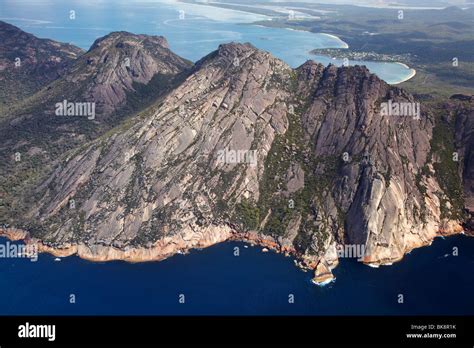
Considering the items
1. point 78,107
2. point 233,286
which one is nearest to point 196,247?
point 233,286

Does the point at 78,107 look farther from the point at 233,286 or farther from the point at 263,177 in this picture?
the point at 233,286

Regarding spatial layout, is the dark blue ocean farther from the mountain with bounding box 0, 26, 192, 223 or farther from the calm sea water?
the mountain with bounding box 0, 26, 192, 223

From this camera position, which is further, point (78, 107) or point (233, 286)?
point (78, 107)

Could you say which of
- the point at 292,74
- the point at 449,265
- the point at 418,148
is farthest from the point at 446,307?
the point at 292,74

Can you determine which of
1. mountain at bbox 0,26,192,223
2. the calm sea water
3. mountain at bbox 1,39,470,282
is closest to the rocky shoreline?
mountain at bbox 1,39,470,282

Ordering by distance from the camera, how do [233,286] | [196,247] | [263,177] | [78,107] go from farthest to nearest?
[78,107]
[263,177]
[196,247]
[233,286]

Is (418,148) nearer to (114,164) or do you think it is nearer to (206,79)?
(206,79)
